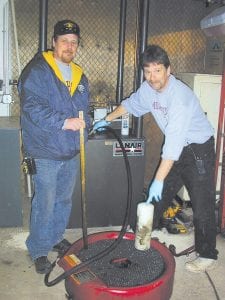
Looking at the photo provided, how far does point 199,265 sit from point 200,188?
0.60 metres

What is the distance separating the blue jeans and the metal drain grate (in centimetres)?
40

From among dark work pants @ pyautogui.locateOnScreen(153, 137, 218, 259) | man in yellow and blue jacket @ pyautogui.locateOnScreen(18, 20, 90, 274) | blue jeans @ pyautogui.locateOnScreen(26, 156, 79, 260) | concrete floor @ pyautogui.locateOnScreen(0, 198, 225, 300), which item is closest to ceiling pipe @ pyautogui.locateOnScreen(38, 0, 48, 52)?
man in yellow and blue jacket @ pyautogui.locateOnScreen(18, 20, 90, 274)

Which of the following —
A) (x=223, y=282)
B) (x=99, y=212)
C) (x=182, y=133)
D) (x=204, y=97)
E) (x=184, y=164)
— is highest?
(x=204, y=97)

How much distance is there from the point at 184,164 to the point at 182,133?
39 centimetres

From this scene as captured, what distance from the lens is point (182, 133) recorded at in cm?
210

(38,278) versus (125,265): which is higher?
(125,265)

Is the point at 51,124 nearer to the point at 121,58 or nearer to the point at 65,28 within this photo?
the point at 65,28

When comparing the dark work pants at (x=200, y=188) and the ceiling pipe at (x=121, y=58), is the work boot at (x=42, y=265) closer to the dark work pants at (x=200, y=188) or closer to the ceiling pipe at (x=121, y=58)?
A: the dark work pants at (x=200, y=188)

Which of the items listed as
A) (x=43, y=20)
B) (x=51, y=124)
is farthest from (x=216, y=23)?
(x=51, y=124)

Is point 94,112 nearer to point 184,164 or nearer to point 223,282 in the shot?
point 184,164

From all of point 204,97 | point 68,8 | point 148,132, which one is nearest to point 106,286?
point 204,97

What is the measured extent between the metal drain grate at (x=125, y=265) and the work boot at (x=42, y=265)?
0.41 m

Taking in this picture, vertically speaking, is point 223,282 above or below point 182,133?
below

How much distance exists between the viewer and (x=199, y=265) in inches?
101
